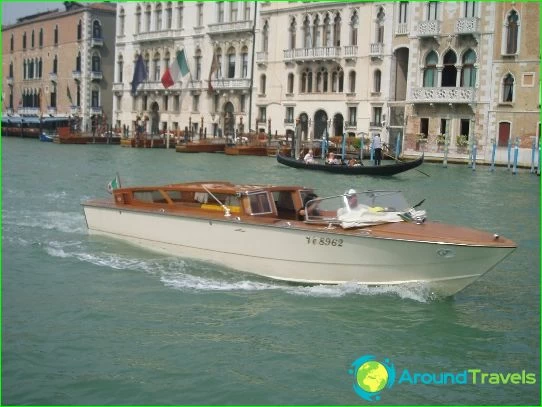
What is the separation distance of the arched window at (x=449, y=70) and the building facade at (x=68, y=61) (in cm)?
2405

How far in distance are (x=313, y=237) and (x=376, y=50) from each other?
Answer: 88.7 feet

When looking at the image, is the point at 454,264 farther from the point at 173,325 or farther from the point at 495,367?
the point at 173,325

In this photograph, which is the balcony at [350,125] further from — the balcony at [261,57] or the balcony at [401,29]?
the balcony at [261,57]

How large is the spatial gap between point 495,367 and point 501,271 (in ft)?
11.5

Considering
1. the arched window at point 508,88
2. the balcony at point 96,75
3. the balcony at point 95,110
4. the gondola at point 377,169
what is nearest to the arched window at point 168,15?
the balcony at point 96,75

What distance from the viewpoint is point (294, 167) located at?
26266 mm

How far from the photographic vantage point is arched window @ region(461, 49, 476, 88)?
31641 millimetres

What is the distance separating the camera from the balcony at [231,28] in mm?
40469

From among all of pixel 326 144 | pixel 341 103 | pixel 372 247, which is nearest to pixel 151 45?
pixel 341 103

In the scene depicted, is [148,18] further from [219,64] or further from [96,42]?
[219,64]

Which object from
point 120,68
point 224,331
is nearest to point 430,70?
point 120,68

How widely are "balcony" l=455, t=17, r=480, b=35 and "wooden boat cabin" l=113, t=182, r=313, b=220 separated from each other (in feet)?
76.5

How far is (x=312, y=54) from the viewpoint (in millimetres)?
36781

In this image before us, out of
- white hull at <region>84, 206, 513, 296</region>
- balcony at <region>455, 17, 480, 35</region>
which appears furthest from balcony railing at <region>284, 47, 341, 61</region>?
white hull at <region>84, 206, 513, 296</region>
